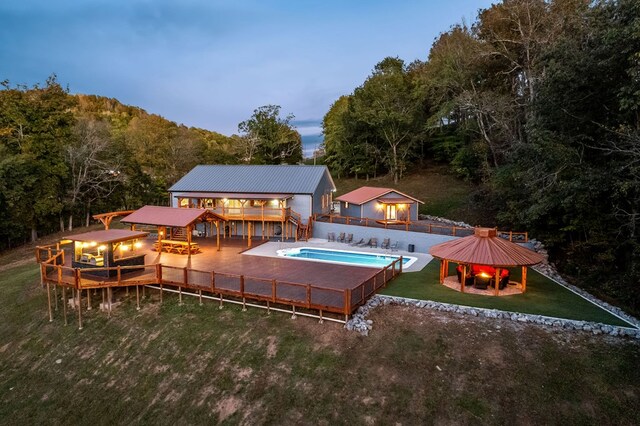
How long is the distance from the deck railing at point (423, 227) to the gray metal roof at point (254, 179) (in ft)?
8.11

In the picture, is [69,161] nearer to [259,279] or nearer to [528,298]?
[259,279]

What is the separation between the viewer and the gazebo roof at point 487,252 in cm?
1213

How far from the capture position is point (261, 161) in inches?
1745

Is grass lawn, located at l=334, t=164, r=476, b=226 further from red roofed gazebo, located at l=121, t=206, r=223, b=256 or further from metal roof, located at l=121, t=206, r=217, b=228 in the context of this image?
metal roof, located at l=121, t=206, r=217, b=228

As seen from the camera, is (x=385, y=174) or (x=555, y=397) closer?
(x=555, y=397)

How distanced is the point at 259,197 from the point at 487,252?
48.5 ft

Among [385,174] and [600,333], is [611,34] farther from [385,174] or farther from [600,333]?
[385,174]

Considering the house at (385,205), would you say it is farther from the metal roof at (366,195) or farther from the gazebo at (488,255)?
the gazebo at (488,255)

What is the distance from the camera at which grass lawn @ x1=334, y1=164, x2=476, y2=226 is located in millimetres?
28906

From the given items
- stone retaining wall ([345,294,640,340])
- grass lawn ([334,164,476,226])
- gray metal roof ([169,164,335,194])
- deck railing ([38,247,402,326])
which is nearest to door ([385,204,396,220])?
gray metal roof ([169,164,335,194])

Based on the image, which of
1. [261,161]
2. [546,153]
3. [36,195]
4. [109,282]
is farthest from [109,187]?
[546,153]

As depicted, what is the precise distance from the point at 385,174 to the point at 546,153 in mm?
27959

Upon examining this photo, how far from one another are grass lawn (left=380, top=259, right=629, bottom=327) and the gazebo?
65 cm

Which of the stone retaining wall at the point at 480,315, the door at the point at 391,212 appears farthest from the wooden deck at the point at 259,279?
the door at the point at 391,212
